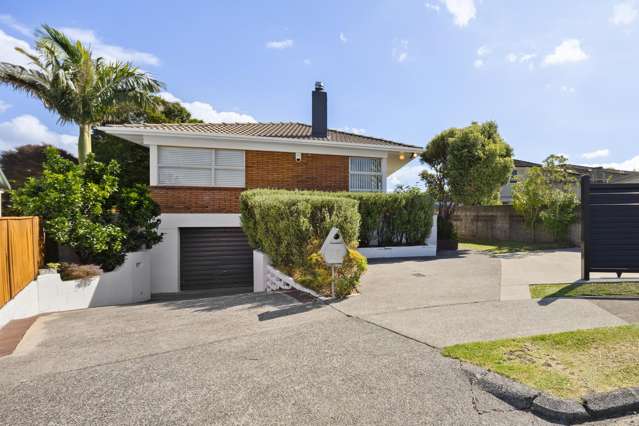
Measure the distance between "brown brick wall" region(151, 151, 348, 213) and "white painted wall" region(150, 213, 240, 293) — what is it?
0.32 meters

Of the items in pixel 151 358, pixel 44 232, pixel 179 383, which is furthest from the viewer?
pixel 44 232

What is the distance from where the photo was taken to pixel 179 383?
9.87 ft

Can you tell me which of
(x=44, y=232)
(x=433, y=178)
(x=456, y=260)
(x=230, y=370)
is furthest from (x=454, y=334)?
(x=433, y=178)

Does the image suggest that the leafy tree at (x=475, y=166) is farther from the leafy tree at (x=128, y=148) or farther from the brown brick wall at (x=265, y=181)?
the leafy tree at (x=128, y=148)

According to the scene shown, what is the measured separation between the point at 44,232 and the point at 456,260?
471 inches

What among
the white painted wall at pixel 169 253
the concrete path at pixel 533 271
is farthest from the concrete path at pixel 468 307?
the white painted wall at pixel 169 253

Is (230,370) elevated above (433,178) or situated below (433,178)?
below

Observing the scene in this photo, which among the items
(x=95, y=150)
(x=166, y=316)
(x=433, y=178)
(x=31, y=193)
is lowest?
(x=166, y=316)

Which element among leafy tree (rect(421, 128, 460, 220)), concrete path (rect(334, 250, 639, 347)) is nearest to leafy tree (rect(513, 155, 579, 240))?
leafy tree (rect(421, 128, 460, 220))

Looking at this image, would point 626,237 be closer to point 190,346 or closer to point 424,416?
point 424,416

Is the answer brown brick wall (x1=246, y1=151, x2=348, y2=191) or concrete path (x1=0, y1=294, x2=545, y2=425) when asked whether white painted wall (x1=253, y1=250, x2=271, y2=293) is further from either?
brown brick wall (x1=246, y1=151, x2=348, y2=191)

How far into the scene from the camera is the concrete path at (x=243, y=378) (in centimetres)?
256

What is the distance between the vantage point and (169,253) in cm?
1101

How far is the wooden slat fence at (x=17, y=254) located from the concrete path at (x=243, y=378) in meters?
1.44
